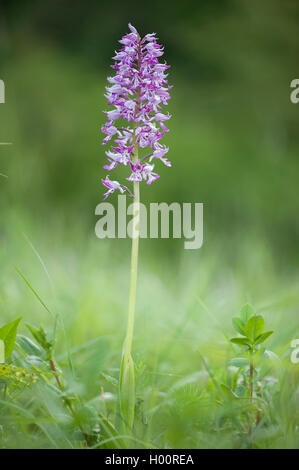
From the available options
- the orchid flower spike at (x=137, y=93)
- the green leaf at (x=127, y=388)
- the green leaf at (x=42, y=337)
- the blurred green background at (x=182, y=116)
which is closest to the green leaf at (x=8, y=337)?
the green leaf at (x=42, y=337)

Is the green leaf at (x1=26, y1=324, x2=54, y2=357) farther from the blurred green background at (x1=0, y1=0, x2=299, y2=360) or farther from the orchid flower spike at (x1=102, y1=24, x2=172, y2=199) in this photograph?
the blurred green background at (x1=0, y1=0, x2=299, y2=360)

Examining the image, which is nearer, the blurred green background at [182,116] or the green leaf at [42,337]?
the green leaf at [42,337]

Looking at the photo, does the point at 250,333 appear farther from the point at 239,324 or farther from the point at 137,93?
the point at 137,93

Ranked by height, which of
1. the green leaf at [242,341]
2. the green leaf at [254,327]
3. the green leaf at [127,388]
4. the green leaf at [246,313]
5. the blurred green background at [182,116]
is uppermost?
the blurred green background at [182,116]

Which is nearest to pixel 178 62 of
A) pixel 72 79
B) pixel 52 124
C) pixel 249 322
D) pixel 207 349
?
pixel 72 79

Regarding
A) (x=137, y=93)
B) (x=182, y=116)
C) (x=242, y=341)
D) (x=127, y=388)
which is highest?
(x=182, y=116)

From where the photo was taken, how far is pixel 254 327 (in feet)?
3.73

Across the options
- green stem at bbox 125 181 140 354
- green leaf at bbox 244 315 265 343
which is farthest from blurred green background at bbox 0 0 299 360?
green leaf at bbox 244 315 265 343

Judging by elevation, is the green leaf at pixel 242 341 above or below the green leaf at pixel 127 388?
above

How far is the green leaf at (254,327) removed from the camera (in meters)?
1.12

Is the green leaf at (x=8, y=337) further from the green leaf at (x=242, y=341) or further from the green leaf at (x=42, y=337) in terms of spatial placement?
the green leaf at (x=242, y=341)

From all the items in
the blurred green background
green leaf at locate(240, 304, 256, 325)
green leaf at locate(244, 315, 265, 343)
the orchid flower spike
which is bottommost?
green leaf at locate(244, 315, 265, 343)

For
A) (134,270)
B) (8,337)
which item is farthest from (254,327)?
(8,337)

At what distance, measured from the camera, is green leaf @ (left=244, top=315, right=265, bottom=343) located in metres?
1.12
